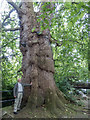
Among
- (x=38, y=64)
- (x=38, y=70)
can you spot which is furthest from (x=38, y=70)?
(x=38, y=64)

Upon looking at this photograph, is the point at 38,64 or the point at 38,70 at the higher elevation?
the point at 38,64

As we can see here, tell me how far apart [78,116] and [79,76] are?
13.3 ft

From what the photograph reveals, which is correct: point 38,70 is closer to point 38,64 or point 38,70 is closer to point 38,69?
point 38,69

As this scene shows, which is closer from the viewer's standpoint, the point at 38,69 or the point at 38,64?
the point at 38,69

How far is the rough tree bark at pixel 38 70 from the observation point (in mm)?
4480

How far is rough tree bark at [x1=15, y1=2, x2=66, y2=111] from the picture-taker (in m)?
4.48

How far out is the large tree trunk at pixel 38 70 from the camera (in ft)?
14.7

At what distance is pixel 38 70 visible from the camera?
5.08 metres

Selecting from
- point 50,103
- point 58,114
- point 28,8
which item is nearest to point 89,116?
point 58,114

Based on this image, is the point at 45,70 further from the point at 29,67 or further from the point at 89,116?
the point at 89,116

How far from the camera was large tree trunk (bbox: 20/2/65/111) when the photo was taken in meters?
4.48

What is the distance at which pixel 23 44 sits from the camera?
5699mm

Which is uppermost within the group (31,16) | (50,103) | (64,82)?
(31,16)

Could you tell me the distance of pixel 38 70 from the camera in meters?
5.08
